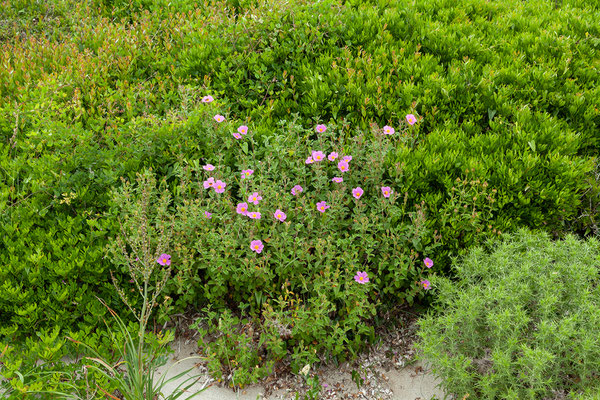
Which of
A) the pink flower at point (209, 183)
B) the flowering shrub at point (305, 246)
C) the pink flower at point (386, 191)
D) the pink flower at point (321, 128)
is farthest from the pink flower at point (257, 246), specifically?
the pink flower at point (321, 128)

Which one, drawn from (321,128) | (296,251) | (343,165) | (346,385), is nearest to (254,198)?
(296,251)

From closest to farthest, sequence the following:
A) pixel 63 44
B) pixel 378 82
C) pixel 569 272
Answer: pixel 569 272 → pixel 378 82 → pixel 63 44

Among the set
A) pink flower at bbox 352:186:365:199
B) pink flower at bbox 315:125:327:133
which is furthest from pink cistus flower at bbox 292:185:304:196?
pink flower at bbox 315:125:327:133

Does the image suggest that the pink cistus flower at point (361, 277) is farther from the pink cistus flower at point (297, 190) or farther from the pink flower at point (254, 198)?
the pink flower at point (254, 198)

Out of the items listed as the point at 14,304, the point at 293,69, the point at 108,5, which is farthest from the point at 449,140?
the point at 108,5

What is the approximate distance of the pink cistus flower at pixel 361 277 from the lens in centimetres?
365

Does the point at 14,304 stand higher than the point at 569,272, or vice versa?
the point at 569,272

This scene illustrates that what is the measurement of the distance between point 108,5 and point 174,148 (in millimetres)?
4511

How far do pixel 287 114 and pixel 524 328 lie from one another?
9.76 ft

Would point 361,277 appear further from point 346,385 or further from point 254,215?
point 254,215

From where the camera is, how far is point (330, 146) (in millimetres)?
4488

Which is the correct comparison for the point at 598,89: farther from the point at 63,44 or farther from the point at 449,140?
the point at 63,44

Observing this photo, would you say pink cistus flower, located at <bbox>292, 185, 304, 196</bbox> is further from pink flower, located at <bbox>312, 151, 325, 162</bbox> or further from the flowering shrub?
pink flower, located at <bbox>312, 151, 325, 162</bbox>

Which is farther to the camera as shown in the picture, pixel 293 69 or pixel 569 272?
pixel 293 69
